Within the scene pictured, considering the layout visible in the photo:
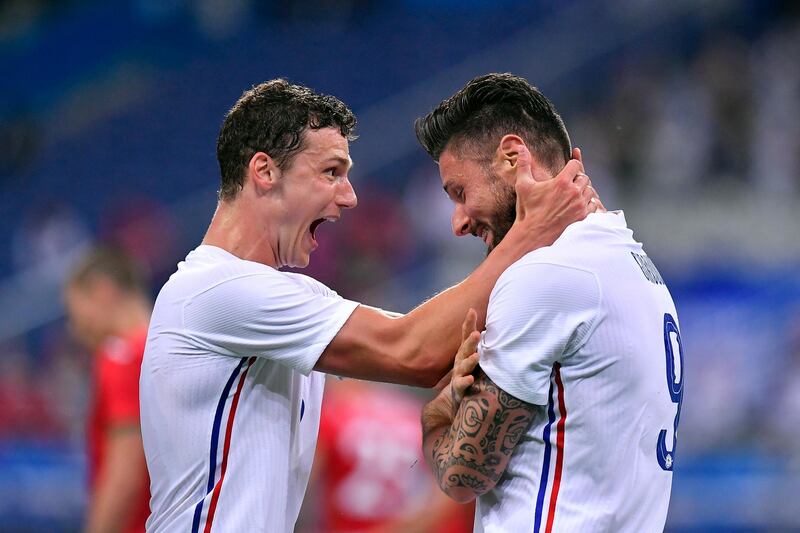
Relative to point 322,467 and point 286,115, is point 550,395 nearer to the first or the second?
point 286,115

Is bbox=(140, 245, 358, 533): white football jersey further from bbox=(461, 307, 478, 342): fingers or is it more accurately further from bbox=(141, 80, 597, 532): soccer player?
bbox=(461, 307, 478, 342): fingers

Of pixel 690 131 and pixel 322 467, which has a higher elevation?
pixel 690 131

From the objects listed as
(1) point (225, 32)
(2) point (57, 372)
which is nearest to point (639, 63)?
(1) point (225, 32)

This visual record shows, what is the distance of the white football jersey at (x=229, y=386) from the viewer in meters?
3.53

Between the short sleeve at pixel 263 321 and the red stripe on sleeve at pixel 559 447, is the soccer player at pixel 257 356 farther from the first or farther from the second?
the red stripe on sleeve at pixel 559 447

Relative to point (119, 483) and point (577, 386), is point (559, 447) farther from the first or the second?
point (119, 483)

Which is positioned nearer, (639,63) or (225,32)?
(639,63)

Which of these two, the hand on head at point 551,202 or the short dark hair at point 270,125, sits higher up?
the short dark hair at point 270,125

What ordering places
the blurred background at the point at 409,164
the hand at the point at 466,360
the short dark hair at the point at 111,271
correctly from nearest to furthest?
the hand at the point at 466,360
the short dark hair at the point at 111,271
the blurred background at the point at 409,164

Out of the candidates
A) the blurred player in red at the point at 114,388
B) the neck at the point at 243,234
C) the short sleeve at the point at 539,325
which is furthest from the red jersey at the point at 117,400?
the short sleeve at the point at 539,325

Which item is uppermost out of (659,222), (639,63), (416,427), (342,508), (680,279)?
(639,63)

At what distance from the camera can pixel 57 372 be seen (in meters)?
11.6

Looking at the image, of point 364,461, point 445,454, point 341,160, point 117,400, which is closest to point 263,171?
point 341,160

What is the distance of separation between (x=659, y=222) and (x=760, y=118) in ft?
5.32
